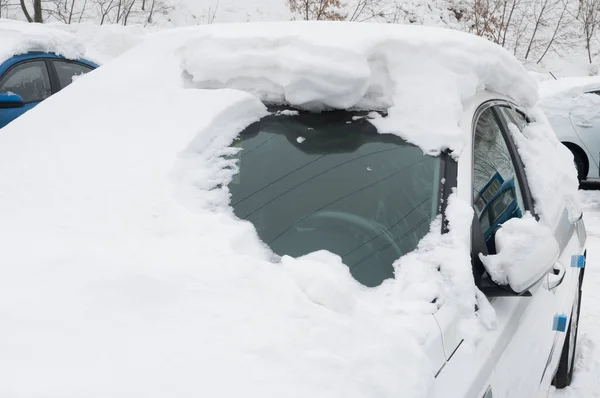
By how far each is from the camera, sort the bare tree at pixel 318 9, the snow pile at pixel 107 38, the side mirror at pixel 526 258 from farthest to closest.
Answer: the bare tree at pixel 318 9
the snow pile at pixel 107 38
the side mirror at pixel 526 258

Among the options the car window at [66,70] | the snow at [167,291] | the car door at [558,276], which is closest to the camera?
the snow at [167,291]

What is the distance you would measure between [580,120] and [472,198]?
6.54 metres

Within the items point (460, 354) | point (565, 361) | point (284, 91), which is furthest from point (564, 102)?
point (460, 354)

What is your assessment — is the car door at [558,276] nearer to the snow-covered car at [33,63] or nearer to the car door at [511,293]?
the car door at [511,293]

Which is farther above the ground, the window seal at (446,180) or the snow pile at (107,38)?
the window seal at (446,180)

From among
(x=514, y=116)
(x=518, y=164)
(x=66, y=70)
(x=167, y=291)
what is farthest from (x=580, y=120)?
(x=167, y=291)

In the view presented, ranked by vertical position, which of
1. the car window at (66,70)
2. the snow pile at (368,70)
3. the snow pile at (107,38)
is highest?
the snow pile at (368,70)

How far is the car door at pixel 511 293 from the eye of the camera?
72.3 inches

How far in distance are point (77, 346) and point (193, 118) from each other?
114 cm

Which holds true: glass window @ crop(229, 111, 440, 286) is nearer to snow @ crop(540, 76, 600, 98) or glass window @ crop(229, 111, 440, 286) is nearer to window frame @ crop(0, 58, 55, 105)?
window frame @ crop(0, 58, 55, 105)

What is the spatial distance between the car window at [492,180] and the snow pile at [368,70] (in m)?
0.15

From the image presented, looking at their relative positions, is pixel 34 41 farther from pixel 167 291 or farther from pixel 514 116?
pixel 167 291

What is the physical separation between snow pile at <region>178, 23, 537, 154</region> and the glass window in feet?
0.33

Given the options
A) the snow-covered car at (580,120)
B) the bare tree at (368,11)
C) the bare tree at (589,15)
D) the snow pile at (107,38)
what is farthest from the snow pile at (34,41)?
the bare tree at (589,15)
